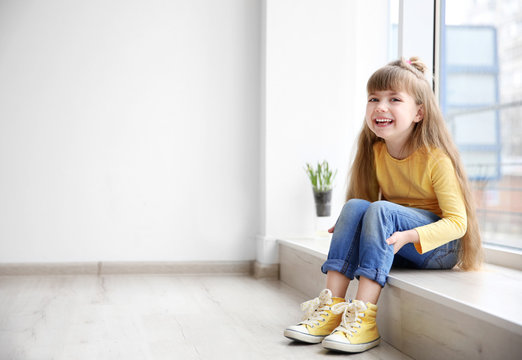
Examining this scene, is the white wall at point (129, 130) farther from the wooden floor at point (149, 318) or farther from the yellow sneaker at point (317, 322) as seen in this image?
the yellow sneaker at point (317, 322)

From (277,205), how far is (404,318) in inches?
51.7

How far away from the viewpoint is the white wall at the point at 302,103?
9.16 feet

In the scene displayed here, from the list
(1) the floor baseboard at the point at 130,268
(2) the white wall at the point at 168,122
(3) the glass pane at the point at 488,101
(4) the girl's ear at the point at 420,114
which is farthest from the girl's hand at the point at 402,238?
(1) the floor baseboard at the point at 130,268

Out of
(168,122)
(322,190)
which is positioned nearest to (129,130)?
(168,122)

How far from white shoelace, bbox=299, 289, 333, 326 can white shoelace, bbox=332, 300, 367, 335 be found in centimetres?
8

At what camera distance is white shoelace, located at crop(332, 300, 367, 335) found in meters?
1.49

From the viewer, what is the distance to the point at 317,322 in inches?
62.0

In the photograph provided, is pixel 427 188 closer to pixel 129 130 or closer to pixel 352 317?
pixel 352 317

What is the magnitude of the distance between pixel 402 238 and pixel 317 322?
0.33 m

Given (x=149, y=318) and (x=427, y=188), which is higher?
(x=427, y=188)

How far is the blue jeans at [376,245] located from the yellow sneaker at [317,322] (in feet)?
0.29

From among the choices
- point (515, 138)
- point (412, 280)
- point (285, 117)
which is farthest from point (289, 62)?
point (412, 280)

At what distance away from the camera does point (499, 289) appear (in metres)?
1.47

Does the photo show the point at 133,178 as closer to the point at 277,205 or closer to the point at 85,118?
the point at 85,118
